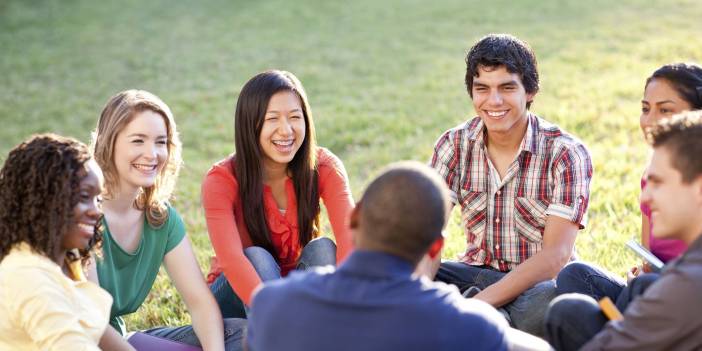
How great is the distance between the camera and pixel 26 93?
11.9 meters

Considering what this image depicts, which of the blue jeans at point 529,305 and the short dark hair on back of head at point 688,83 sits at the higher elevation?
the short dark hair on back of head at point 688,83

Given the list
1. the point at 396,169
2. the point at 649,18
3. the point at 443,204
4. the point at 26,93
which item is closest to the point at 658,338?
the point at 443,204

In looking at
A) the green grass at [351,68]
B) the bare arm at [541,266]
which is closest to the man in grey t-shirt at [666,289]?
the bare arm at [541,266]

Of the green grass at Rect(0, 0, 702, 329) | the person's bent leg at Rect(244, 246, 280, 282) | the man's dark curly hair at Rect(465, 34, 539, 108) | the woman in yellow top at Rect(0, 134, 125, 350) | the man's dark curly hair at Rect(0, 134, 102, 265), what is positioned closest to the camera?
the woman in yellow top at Rect(0, 134, 125, 350)

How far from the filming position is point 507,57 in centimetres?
445

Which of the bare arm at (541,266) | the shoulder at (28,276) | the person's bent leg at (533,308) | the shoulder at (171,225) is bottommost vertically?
the person's bent leg at (533,308)

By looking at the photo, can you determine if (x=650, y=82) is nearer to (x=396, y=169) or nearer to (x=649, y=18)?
(x=396, y=169)

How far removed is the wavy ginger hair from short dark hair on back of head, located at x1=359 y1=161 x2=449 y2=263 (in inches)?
72.9

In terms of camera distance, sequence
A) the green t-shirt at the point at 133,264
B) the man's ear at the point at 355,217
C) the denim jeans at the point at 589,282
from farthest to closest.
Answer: the green t-shirt at the point at 133,264
the denim jeans at the point at 589,282
the man's ear at the point at 355,217

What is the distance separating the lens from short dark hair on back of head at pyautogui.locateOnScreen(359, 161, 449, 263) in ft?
8.72

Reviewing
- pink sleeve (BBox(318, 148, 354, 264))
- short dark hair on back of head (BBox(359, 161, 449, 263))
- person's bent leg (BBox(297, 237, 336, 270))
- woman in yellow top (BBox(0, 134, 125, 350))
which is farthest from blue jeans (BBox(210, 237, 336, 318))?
short dark hair on back of head (BBox(359, 161, 449, 263))

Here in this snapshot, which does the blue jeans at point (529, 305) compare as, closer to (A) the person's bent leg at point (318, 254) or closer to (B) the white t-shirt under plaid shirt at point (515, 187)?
(B) the white t-shirt under plaid shirt at point (515, 187)

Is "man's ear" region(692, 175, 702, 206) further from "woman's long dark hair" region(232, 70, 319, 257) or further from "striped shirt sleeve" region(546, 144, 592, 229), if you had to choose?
"woman's long dark hair" region(232, 70, 319, 257)

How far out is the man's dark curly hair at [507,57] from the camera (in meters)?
4.45
